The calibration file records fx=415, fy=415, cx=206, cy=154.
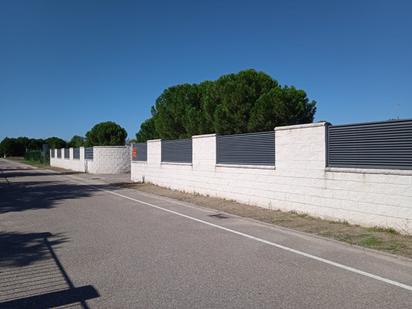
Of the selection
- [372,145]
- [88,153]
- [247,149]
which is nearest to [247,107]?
[247,149]

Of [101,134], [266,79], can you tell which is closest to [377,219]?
[266,79]

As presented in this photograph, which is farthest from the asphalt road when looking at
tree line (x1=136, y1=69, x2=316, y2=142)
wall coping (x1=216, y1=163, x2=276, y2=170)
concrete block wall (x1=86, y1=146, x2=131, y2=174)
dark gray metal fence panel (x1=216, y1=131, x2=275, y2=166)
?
concrete block wall (x1=86, y1=146, x2=131, y2=174)

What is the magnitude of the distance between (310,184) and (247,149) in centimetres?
344

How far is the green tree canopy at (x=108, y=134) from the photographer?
47031 mm

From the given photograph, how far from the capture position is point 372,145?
9461 mm

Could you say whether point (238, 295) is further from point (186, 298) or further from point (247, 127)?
point (247, 127)

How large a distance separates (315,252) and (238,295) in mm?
2749

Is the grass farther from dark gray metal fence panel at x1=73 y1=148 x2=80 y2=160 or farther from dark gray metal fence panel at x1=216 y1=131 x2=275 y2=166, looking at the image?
dark gray metal fence panel at x1=73 y1=148 x2=80 y2=160

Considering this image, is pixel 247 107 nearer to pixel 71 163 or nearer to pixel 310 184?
pixel 310 184

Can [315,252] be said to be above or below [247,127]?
below

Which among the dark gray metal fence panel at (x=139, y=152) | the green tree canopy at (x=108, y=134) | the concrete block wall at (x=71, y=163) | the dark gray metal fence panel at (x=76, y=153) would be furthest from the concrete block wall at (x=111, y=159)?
the green tree canopy at (x=108, y=134)

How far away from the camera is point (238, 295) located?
5098 mm

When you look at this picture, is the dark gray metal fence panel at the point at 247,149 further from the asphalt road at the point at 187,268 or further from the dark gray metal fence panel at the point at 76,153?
the dark gray metal fence panel at the point at 76,153

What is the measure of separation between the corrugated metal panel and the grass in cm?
425
